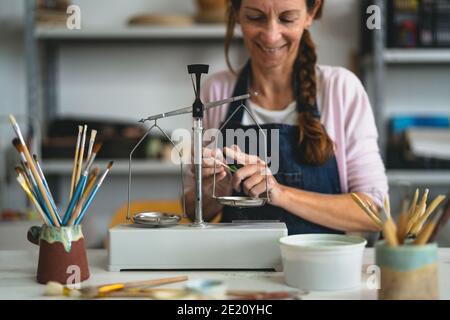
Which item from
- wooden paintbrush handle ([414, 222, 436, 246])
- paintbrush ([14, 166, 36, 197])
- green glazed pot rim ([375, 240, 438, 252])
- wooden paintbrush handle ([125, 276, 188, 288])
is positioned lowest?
wooden paintbrush handle ([125, 276, 188, 288])

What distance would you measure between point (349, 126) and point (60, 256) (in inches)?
30.4

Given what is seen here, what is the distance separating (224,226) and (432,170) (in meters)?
1.69

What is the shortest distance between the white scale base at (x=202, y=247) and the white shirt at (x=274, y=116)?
481 millimetres

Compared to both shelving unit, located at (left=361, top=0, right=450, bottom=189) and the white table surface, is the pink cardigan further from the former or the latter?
shelving unit, located at (left=361, top=0, right=450, bottom=189)

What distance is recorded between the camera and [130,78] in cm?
282

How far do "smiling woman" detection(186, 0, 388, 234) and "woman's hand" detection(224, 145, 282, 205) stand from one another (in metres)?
0.15

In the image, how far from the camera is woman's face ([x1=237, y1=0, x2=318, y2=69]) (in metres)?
1.43

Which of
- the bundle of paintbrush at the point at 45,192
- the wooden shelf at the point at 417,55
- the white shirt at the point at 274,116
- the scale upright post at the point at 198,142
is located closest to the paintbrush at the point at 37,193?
the bundle of paintbrush at the point at 45,192

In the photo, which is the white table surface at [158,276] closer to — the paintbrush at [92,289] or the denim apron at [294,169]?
the paintbrush at [92,289]

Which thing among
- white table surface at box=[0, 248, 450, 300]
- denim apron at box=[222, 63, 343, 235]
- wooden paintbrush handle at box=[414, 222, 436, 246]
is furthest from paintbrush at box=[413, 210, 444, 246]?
denim apron at box=[222, 63, 343, 235]

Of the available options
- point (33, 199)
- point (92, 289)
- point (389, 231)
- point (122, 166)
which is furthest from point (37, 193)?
point (122, 166)

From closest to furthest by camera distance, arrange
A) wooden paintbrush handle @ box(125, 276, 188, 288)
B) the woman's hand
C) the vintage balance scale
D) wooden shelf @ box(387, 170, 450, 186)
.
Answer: wooden paintbrush handle @ box(125, 276, 188, 288), the vintage balance scale, the woman's hand, wooden shelf @ box(387, 170, 450, 186)

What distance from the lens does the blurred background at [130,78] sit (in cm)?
266
